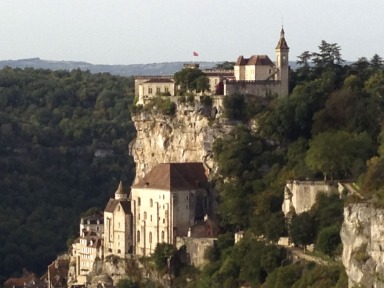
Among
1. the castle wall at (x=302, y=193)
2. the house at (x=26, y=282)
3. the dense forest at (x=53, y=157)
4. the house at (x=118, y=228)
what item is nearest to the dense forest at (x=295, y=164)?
the castle wall at (x=302, y=193)

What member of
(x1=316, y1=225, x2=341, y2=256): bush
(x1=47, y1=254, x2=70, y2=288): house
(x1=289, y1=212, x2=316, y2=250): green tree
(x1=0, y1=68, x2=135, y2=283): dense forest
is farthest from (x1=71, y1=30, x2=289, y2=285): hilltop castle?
(x1=0, y1=68, x2=135, y2=283): dense forest

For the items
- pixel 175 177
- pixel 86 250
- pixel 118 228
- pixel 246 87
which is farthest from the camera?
pixel 86 250

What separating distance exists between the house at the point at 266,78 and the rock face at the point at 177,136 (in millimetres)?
1901

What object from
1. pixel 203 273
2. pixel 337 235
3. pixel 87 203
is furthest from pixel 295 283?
pixel 87 203

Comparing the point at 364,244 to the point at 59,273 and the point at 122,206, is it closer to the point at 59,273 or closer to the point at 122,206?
the point at 122,206

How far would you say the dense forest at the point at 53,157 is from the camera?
124 metres

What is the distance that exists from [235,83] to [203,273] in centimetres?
1109

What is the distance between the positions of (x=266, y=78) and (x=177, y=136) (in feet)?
19.0

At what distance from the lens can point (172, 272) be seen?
285ft

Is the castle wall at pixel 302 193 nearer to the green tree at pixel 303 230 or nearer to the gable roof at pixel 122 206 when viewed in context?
the green tree at pixel 303 230

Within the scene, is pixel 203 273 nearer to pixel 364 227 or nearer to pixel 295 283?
pixel 295 283

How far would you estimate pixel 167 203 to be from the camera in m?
86.5

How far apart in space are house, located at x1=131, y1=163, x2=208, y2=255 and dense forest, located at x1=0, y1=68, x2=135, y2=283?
82.9 feet

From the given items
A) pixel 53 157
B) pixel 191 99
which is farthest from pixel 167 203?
pixel 53 157
